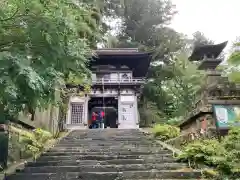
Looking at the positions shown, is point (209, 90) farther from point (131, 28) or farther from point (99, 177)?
point (131, 28)

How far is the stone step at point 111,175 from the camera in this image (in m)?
6.43

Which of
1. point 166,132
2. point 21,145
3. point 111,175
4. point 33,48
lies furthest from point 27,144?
point 166,132

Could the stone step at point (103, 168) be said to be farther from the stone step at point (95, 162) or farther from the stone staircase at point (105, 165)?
the stone step at point (95, 162)

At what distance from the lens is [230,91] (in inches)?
398

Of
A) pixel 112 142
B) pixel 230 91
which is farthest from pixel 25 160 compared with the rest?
pixel 230 91

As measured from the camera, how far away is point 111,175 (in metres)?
6.54

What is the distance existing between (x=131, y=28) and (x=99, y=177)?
2556 centimetres

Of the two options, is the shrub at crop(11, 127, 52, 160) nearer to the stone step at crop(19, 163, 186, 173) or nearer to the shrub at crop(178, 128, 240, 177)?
the stone step at crop(19, 163, 186, 173)

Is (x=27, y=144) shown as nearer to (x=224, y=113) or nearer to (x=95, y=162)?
(x=95, y=162)

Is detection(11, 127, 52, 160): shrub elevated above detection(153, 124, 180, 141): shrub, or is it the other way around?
detection(153, 124, 180, 141): shrub

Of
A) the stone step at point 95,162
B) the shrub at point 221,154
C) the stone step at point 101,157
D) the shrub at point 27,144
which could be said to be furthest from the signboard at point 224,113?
the shrub at point 27,144

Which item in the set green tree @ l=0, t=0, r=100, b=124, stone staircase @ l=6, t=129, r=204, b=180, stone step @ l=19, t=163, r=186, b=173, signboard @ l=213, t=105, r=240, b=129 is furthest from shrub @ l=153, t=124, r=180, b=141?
green tree @ l=0, t=0, r=100, b=124

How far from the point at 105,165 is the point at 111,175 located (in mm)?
798

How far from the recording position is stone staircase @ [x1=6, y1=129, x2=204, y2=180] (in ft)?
21.3
